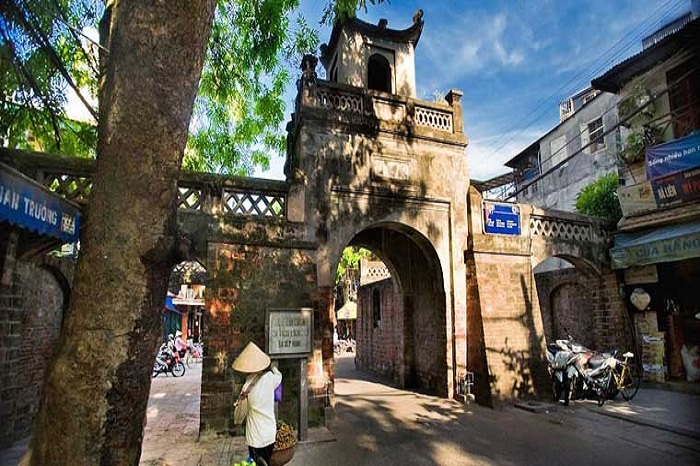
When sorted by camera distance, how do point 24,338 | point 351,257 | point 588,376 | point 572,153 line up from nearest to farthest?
point 24,338 < point 588,376 < point 572,153 < point 351,257

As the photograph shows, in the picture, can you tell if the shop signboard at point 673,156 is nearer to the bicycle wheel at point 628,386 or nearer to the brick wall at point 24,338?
the bicycle wheel at point 628,386

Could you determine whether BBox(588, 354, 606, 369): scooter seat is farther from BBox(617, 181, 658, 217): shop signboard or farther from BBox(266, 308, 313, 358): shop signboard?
BBox(266, 308, 313, 358): shop signboard

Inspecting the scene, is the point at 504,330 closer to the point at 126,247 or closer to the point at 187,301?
the point at 126,247

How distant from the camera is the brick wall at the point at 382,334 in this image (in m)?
11.9

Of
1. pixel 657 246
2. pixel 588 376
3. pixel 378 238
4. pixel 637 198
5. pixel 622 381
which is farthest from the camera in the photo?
pixel 378 238

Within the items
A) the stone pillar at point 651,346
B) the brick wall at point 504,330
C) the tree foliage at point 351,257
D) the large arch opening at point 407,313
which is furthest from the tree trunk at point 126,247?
the tree foliage at point 351,257

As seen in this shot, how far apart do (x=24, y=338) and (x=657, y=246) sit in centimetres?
1267

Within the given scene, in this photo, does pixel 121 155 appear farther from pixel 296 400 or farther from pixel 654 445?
pixel 654 445

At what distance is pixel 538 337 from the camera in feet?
29.7

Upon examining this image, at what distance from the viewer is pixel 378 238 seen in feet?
38.8

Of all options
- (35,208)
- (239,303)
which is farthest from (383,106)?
(35,208)

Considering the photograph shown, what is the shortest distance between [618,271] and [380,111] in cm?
769

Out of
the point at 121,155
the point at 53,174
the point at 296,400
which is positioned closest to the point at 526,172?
the point at 296,400

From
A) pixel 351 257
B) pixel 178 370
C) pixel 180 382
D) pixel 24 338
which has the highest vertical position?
pixel 351 257
